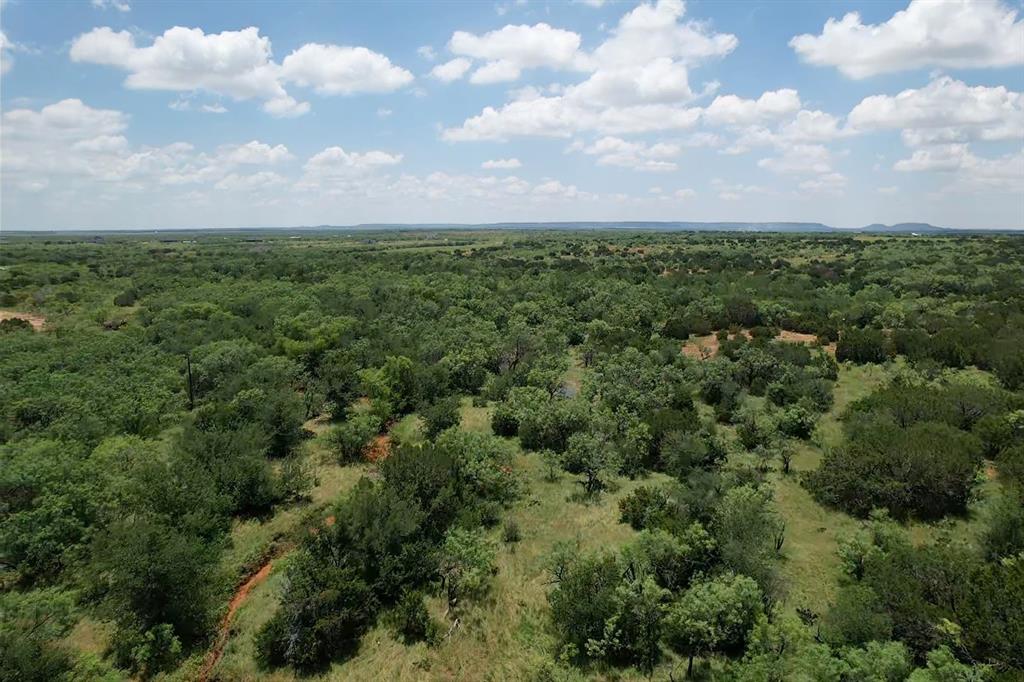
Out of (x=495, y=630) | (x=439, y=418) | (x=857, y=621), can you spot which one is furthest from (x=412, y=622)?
(x=439, y=418)

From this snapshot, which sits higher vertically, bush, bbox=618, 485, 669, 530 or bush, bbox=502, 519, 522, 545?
bush, bbox=618, 485, 669, 530

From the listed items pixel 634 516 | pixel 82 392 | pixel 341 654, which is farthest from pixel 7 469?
pixel 634 516

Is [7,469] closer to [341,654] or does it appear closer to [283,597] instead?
[283,597]

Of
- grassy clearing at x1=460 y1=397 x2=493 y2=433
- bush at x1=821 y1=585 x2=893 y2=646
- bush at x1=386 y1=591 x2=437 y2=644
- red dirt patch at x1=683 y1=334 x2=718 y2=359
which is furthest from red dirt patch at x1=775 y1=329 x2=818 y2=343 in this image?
bush at x1=386 y1=591 x2=437 y2=644

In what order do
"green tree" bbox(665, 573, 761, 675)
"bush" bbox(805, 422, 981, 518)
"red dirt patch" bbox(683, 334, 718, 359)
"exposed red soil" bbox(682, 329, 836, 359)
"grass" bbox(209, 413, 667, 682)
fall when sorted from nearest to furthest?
"green tree" bbox(665, 573, 761, 675) → "grass" bbox(209, 413, 667, 682) → "bush" bbox(805, 422, 981, 518) → "red dirt patch" bbox(683, 334, 718, 359) → "exposed red soil" bbox(682, 329, 836, 359)

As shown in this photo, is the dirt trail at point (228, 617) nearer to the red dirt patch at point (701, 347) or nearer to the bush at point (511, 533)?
the bush at point (511, 533)

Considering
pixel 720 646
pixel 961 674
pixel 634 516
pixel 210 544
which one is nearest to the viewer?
pixel 961 674

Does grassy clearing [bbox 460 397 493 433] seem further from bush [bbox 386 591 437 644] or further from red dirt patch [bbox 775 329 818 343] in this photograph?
red dirt patch [bbox 775 329 818 343]

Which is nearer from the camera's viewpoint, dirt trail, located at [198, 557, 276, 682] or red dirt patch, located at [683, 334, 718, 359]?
dirt trail, located at [198, 557, 276, 682]
